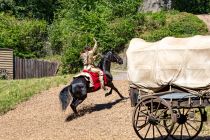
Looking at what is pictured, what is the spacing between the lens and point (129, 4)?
41000mm

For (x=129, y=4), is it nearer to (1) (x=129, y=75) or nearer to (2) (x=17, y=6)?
(2) (x=17, y=6)

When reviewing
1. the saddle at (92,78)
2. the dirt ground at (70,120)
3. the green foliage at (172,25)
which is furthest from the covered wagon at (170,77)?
the green foliage at (172,25)

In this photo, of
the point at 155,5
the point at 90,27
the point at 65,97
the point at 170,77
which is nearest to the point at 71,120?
the point at 65,97

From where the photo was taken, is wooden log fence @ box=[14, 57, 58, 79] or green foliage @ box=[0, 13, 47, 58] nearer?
wooden log fence @ box=[14, 57, 58, 79]

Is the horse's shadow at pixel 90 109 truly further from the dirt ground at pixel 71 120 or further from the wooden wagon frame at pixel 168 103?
the wooden wagon frame at pixel 168 103

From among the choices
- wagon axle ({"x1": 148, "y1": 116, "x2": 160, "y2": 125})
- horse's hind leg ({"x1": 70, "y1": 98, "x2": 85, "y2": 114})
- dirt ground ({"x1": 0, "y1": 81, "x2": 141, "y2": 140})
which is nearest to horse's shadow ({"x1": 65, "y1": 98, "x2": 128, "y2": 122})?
dirt ground ({"x1": 0, "y1": 81, "x2": 141, "y2": 140})

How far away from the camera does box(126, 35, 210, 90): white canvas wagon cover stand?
45.9 feet

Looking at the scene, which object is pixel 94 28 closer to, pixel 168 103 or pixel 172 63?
pixel 172 63

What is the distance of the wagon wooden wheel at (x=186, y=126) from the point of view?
15234 mm

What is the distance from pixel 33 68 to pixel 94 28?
4655 millimetres

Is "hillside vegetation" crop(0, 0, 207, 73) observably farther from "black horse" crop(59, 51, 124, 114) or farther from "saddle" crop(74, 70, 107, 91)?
"saddle" crop(74, 70, 107, 91)

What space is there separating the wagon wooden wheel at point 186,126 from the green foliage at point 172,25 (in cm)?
2067

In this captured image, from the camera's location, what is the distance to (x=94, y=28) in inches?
1416

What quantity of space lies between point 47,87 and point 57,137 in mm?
7964
